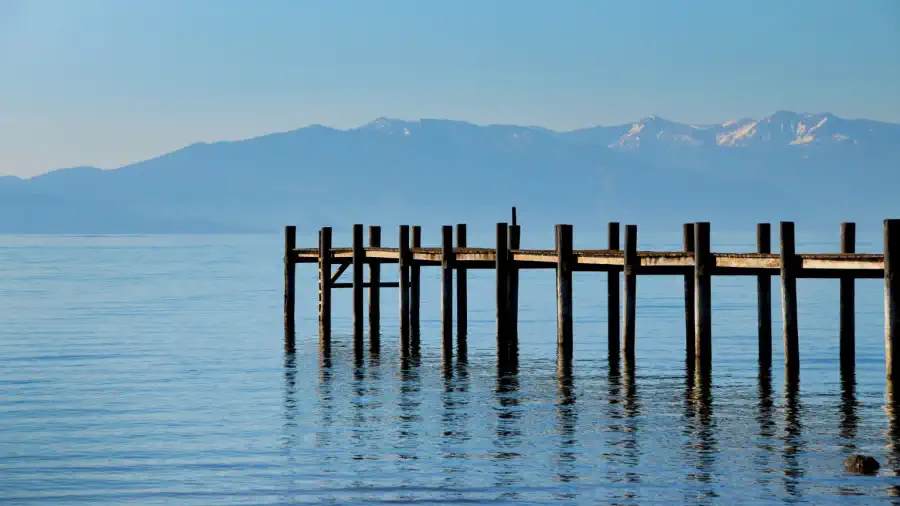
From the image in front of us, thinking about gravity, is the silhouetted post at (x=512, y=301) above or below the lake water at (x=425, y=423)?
above

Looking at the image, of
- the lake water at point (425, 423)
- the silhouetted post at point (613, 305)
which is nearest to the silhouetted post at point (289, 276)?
the lake water at point (425, 423)

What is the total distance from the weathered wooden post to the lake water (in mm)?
554

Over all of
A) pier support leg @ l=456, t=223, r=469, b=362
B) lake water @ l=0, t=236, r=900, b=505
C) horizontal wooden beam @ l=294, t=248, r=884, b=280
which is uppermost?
horizontal wooden beam @ l=294, t=248, r=884, b=280

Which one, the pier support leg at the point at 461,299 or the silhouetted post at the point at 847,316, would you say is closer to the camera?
the silhouetted post at the point at 847,316

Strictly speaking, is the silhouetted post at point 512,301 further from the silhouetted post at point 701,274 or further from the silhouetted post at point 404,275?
the silhouetted post at point 701,274

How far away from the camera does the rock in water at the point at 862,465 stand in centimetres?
1931

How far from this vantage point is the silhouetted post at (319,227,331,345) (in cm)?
4112

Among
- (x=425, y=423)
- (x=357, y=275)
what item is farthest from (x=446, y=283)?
(x=425, y=423)

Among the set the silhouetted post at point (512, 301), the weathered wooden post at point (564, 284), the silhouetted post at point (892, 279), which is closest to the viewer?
the silhouetted post at point (892, 279)

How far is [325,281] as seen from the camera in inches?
1660

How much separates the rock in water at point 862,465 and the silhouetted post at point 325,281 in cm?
2230

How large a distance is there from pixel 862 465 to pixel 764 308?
1053cm

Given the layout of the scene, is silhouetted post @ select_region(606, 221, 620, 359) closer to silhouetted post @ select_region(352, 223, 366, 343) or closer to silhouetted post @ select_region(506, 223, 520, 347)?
silhouetted post @ select_region(506, 223, 520, 347)

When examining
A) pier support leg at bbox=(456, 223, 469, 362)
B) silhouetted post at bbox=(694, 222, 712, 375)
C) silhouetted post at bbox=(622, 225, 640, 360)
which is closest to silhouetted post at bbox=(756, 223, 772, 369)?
silhouetted post at bbox=(694, 222, 712, 375)
